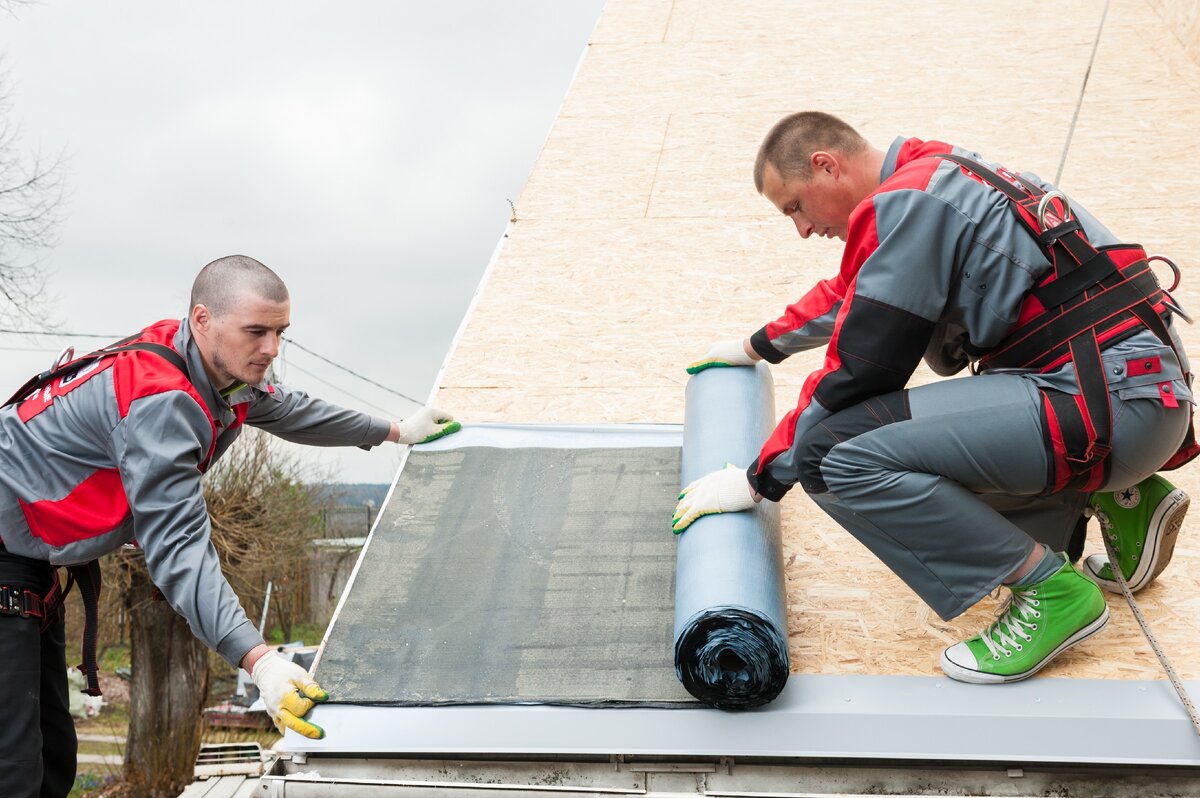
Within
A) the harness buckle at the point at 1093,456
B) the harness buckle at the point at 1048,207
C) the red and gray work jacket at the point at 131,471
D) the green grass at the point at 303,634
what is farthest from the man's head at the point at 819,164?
the green grass at the point at 303,634

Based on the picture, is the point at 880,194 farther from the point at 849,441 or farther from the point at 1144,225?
the point at 1144,225

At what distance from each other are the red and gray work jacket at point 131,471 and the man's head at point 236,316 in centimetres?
5

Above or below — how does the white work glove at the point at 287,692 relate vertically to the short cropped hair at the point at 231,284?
below

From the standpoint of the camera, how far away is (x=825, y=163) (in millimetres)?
2752

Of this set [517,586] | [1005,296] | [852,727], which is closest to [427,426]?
[517,586]

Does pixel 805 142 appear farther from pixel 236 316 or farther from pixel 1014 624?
pixel 236 316

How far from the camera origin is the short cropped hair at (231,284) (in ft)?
9.09

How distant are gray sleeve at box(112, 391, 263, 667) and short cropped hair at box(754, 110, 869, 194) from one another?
1.59 m

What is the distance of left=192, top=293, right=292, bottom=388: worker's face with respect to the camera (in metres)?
2.76

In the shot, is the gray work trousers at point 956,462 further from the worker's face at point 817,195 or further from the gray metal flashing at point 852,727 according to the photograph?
the worker's face at point 817,195

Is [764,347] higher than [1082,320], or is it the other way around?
[1082,320]

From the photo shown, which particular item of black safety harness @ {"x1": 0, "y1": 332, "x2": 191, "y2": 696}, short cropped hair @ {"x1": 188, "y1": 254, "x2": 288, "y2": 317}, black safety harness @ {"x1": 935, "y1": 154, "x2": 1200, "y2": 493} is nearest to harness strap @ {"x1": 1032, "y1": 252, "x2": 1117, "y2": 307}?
black safety harness @ {"x1": 935, "y1": 154, "x2": 1200, "y2": 493}

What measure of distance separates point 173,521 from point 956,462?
183 cm

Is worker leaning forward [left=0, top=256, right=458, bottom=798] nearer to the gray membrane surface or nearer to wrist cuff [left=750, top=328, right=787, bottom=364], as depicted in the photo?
the gray membrane surface
